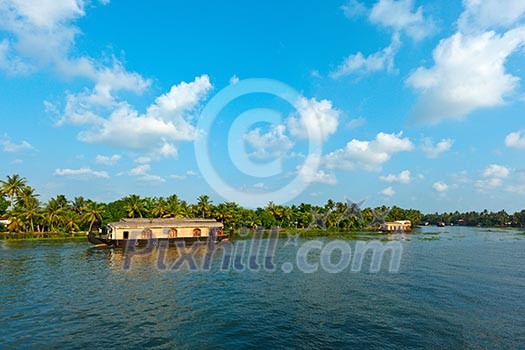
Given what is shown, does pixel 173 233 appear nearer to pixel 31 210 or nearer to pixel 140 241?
pixel 140 241

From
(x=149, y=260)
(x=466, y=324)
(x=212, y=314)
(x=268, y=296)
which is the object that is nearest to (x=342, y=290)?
(x=268, y=296)

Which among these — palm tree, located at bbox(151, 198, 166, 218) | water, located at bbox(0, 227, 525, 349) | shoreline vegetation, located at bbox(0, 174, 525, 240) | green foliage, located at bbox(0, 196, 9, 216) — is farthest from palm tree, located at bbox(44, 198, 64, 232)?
water, located at bbox(0, 227, 525, 349)

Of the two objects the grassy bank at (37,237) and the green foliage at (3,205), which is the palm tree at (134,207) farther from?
the green foliage at (3,205)

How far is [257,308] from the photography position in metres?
23.0

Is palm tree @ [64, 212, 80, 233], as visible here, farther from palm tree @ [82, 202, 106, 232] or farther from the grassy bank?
the grassy bank

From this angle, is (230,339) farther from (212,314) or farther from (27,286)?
(27,286)

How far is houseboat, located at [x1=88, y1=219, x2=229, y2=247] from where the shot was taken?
2174 inches

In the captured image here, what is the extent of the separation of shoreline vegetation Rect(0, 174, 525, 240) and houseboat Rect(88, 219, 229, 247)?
9642mm

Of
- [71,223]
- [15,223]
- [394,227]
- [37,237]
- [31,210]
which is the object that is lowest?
[394,227]

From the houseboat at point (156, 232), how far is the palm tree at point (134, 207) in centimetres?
2687

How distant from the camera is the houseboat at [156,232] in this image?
181ft

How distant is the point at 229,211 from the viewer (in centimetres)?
10056

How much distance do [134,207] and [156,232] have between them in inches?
1279

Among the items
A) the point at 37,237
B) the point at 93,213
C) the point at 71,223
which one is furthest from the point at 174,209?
the point at 37,237
